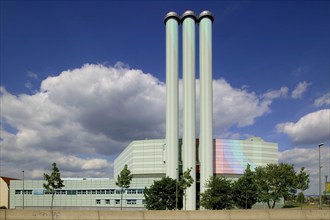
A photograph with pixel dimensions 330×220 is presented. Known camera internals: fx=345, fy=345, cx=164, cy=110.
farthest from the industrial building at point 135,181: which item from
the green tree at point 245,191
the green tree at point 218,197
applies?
the green tree at point 218,197

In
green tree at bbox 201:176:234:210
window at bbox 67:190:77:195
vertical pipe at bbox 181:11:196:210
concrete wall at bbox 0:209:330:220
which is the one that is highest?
vertical pipe at bbox 181:11:196:210

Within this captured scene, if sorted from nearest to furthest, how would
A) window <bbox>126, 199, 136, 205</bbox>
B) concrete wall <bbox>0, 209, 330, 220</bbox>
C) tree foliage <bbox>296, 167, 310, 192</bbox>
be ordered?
concrete wall <bbox>0, 209, 330, 220</bbox> < tree foliage <bbox>296, 167, 310, 192</bbox> < window <bbox>126, 199, 136, 205</bbox>

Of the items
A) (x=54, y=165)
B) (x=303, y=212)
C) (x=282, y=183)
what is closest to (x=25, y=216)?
(x=303, y=212)

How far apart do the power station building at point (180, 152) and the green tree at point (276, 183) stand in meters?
31.0

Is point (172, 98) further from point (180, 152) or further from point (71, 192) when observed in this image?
point (71, 192)

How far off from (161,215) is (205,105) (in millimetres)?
71663

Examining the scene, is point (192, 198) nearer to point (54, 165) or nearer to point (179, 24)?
point (54, 165)

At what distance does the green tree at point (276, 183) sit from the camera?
63.4 m

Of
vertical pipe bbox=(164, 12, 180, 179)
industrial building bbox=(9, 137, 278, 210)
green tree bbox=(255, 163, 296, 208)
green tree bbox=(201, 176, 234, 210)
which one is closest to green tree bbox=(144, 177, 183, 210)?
green tree bbox=(201, 176, 234, 210)

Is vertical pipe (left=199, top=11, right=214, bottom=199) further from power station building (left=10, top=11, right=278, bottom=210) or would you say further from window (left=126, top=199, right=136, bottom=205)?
window (left=126, top=199, right=136, bottom=205)

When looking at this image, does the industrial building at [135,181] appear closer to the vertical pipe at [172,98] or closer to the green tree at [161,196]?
the vertical pipe at [172,98]

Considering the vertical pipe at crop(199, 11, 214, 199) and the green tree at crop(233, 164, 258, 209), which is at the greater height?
the vertical pipe at crop(199, 11, 214, 199)

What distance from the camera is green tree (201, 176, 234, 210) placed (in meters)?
60.6

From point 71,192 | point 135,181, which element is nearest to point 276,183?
point 135,181
